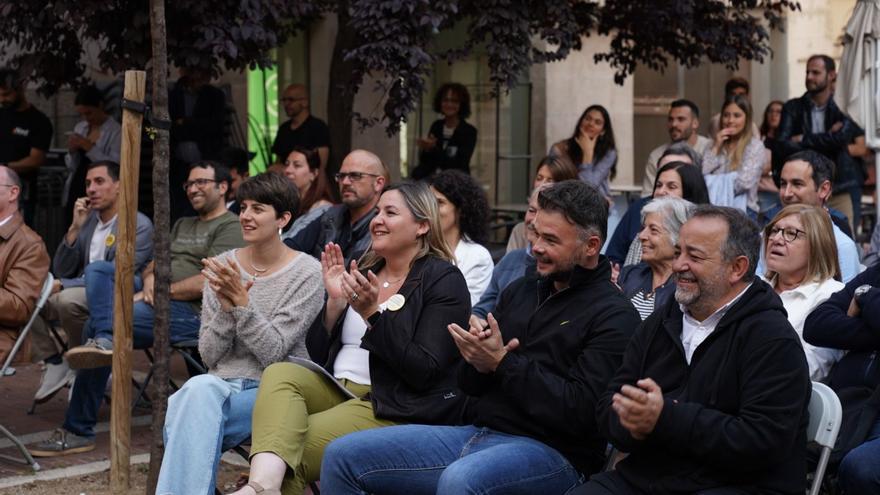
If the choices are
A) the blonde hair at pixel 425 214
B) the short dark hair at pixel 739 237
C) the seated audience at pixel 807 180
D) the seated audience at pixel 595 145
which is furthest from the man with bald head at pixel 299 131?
the short dark hair at pixel 739 237

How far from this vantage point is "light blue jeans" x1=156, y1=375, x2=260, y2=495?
19.2 feet

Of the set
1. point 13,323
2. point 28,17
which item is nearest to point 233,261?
point 13,323

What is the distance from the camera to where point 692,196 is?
25.1ft

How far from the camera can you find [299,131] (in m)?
11.4

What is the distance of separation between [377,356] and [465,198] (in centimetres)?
204

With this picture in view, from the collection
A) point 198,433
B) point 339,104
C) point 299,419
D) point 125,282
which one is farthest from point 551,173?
point 339,104

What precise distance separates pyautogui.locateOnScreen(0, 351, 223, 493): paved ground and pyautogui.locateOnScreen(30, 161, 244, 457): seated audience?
0.47 ft

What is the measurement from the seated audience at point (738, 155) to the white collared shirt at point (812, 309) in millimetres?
3349

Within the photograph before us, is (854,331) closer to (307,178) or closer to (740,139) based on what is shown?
(740,139)

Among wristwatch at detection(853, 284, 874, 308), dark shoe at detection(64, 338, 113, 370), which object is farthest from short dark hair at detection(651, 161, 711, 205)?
dark shoe at detection(64, 338, 113, 370)

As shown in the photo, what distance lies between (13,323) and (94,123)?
14.9 ft

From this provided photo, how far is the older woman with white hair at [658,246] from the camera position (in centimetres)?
640

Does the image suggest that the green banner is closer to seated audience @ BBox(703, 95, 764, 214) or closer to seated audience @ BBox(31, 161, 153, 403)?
seated audience @ BBox(31, 161, 153, 403)

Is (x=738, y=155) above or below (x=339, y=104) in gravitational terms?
below
